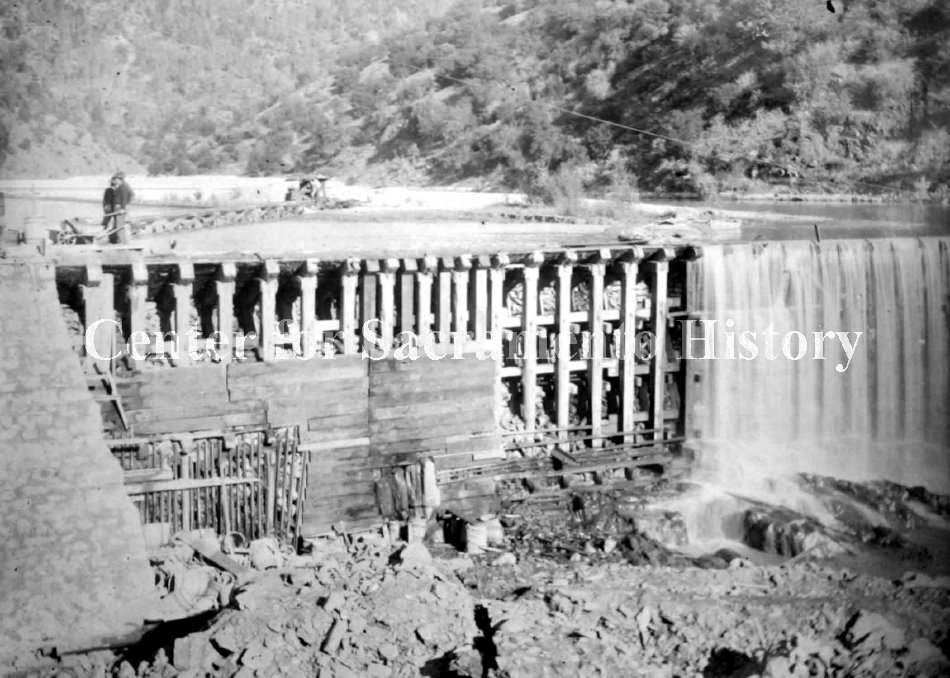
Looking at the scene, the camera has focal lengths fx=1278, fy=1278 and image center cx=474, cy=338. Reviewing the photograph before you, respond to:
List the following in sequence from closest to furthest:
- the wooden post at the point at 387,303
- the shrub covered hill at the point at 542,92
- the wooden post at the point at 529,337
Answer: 1. the wooden post at the point at 387,303
2. the wooden post at the point at 529,337
3. the shrub covered hill at the point at 542,92

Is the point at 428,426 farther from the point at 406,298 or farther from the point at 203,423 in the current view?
the point at 203,423

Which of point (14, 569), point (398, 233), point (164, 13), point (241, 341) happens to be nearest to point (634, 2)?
point (164, 13)

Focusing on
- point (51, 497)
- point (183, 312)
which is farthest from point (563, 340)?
point (51, 497)

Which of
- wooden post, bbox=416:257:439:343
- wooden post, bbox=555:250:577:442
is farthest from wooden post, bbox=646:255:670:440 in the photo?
wooden post, bbox=416:257:439:343

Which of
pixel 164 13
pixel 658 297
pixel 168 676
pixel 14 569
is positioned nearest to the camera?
pixel 168 676

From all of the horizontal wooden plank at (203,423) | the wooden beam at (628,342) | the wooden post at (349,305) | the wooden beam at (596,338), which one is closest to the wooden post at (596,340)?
the wooden beam at (596,338)

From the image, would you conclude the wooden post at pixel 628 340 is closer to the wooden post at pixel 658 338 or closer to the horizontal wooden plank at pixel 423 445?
the wooden post at pixel 658 338

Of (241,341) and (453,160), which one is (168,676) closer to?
(241,341)
